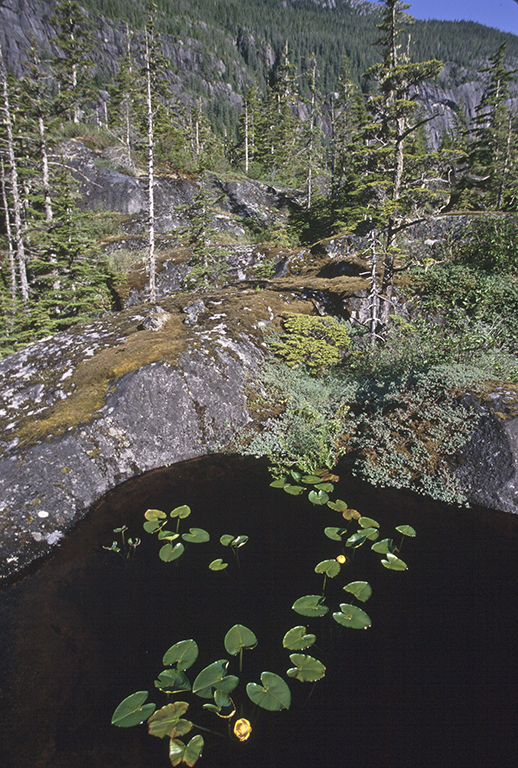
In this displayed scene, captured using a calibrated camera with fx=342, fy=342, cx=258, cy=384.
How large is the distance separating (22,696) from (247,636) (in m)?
1.83

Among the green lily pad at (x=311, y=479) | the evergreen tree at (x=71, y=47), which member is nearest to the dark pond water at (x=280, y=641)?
the green lily pad at (x=311, y=479)

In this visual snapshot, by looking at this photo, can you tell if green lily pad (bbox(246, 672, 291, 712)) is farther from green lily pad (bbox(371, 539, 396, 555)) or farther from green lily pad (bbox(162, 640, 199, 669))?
green lily pad (bbox(371, 539, 396, 555))

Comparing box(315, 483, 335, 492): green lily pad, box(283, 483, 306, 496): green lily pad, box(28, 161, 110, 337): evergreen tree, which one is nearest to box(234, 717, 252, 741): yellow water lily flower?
box(283, 483, 306, 496): green lily pad

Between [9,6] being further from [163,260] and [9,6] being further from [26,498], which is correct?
[26,498]

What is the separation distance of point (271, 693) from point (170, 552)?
1.82 metres

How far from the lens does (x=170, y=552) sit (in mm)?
3881

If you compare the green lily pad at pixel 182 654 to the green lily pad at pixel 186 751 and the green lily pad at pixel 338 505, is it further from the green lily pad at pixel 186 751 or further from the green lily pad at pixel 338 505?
the green lily pad at pixel 338 505

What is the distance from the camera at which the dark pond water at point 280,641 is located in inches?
93.0

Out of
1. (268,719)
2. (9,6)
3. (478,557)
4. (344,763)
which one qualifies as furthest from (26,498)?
(9,6)

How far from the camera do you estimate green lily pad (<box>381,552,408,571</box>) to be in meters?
3.58

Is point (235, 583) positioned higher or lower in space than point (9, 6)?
lower

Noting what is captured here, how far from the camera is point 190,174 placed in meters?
26.7

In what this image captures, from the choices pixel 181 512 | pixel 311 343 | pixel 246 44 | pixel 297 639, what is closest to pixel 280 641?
pixel 297 639

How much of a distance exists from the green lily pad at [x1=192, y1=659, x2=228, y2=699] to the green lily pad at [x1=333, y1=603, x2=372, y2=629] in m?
1.03
